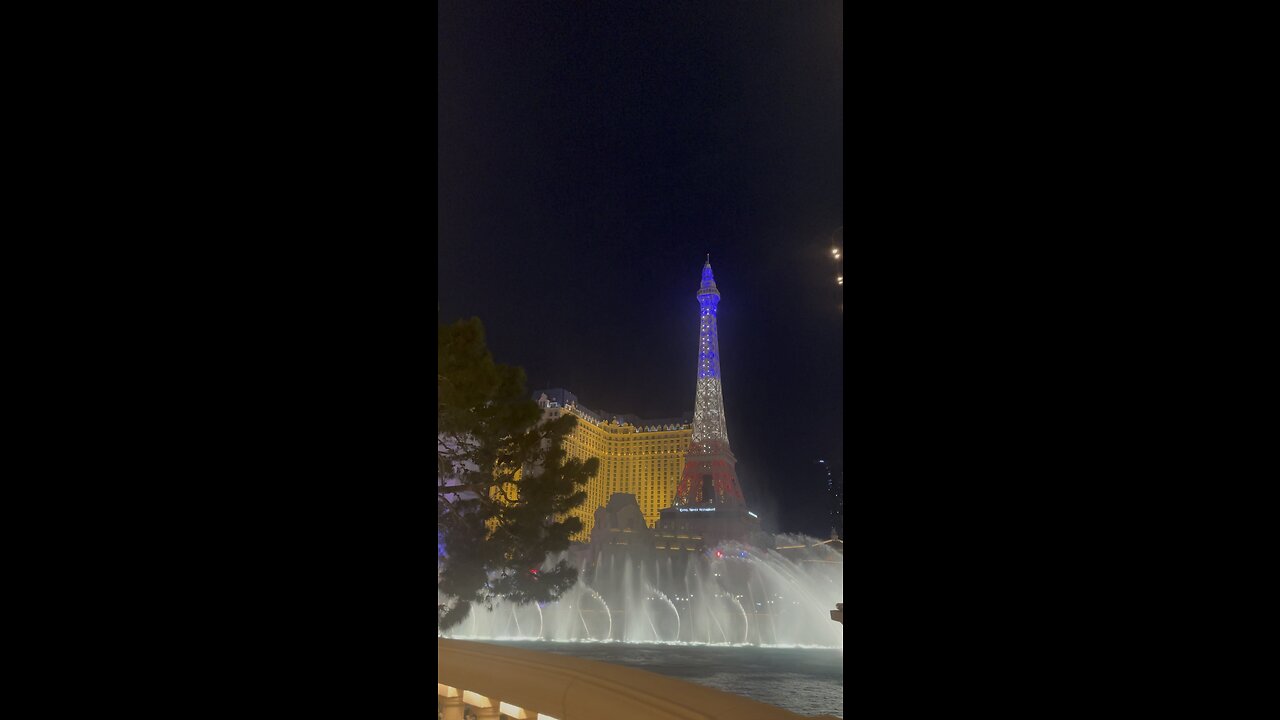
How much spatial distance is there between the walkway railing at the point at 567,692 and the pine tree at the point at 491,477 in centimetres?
398

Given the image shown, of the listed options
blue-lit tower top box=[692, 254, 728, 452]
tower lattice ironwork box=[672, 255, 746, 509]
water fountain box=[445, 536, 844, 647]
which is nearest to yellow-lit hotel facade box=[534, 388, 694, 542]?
blue-lit tower top box=[692, 254, 728, 452]

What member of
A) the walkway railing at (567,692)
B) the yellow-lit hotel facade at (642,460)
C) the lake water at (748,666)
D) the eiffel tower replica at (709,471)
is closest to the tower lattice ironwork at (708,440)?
the eiffel tower replica at (709,471)

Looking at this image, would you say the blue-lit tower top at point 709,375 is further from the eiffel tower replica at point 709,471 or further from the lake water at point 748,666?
the lake water at point 748,666

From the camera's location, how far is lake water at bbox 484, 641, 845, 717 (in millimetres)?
9234

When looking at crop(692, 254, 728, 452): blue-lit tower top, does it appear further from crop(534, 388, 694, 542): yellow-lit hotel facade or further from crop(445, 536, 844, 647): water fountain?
crop(445, 536, 844, 647): water fountain

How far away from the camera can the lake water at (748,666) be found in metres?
9.23

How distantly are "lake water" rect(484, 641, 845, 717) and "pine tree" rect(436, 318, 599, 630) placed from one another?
255 cm

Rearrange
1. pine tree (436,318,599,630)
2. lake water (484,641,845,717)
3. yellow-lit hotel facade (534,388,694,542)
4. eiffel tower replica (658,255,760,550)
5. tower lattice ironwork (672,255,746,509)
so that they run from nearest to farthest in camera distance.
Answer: pine tree (436,318,599,630)
lake water (484,641,845,717)
yellow-lit hotel facade (534,388,694,542)
eiffel tower replica (658,255,760,550)
tower lattice ironwork (672,255,746,509)

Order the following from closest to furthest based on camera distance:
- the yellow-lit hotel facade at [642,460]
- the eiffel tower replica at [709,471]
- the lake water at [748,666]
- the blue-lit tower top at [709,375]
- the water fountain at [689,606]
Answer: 1. the lake water at [748,666]
2. the water fountain at [689,606]
3. the yellow-lit hotel facade at [642,460]
4. the eiffel tower replica at [709,471]
5. the blue-lit tower top at [709,375]

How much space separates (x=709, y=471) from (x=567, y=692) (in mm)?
→ 29966

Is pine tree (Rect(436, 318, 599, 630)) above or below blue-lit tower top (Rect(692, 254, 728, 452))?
below

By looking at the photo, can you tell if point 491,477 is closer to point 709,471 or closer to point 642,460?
point 709,471

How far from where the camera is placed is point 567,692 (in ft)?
Result: 6.50
